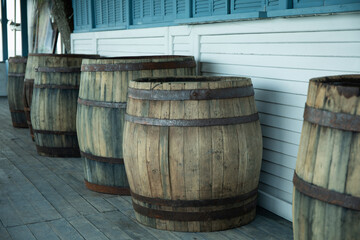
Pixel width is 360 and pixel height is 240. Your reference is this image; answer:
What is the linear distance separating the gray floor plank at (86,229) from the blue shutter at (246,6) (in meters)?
1.97

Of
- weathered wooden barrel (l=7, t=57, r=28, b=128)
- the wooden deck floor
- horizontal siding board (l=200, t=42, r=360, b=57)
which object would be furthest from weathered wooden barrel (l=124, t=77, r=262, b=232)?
weathered wooden barrel (l=7, t=57, r=28, b=128)

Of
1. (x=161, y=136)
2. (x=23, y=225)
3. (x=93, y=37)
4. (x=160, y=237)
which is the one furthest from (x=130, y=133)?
(x=93, y=37)

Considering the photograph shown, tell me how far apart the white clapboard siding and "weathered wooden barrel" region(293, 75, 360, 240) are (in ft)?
3.14

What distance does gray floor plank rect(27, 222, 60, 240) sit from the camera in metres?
3.39

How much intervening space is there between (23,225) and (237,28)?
2.18 metres

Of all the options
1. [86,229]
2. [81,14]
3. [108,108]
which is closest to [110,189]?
[108,108]

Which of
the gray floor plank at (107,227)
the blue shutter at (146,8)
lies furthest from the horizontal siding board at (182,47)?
the gray floor plank at (107,227)

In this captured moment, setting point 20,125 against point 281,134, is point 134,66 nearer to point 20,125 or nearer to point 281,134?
point 281,134

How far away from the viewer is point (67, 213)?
3.86 meters

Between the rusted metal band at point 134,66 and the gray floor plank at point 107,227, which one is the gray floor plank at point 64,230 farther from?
the rusted metal band at point 134,66

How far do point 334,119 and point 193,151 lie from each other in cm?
116

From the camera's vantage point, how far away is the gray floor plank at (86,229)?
338cm

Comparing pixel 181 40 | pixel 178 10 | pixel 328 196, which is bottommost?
pixel 328 196

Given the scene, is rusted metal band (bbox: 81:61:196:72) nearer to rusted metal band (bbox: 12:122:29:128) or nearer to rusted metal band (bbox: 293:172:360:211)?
rusted metal band (bbox: 293:172:360:211)
